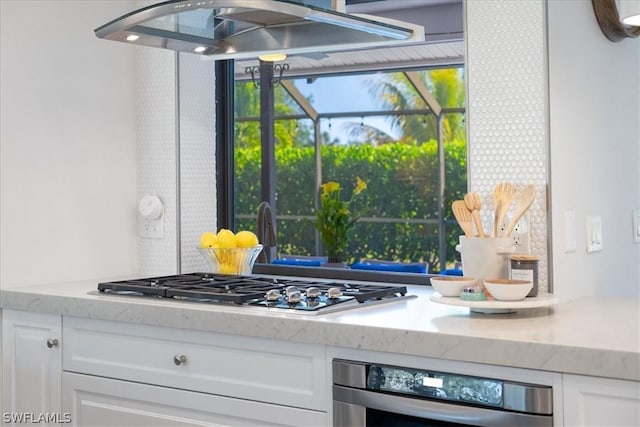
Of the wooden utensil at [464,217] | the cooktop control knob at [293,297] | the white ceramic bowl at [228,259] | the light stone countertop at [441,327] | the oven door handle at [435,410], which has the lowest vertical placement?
the oven door handle at [435,410]

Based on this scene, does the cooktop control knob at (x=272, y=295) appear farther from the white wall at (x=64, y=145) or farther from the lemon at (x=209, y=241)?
the white wall at (x=64, y=145)

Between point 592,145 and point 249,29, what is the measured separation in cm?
113

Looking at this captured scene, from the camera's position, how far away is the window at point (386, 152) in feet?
20.5

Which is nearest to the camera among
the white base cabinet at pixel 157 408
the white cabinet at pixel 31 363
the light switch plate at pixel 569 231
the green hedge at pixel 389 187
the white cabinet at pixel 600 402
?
the white cabinet at pixel 600 402

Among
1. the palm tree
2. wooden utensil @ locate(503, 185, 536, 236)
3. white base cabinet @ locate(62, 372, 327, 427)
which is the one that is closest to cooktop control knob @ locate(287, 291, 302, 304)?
white base cabinet @ locate(62, 372, 327, 427)

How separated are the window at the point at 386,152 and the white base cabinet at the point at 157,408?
372 cm

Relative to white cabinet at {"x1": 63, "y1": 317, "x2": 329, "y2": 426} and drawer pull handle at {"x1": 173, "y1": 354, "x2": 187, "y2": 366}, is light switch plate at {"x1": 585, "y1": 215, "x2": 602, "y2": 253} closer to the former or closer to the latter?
white cabinet at {"x1": 63, "y1": 317, "x2": 329, "y2": 426}

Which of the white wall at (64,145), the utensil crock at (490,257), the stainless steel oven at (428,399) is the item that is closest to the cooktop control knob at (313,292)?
the stainless steel oven at (428,399)

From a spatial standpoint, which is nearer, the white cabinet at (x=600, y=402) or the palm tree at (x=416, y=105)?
the white cabinet at (x=600, y=402)

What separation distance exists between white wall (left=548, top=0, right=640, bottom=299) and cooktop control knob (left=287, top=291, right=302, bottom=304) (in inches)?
27.9

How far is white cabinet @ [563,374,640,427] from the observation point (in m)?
1.56

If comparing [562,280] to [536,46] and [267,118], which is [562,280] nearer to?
[536,46]

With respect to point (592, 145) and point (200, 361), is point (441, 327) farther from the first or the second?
point (592, 145)

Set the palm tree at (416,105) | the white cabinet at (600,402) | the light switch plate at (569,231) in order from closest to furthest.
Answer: the white cabinet at (600,402), the light switch plate at (569,231), the palm tree at (416,105)
